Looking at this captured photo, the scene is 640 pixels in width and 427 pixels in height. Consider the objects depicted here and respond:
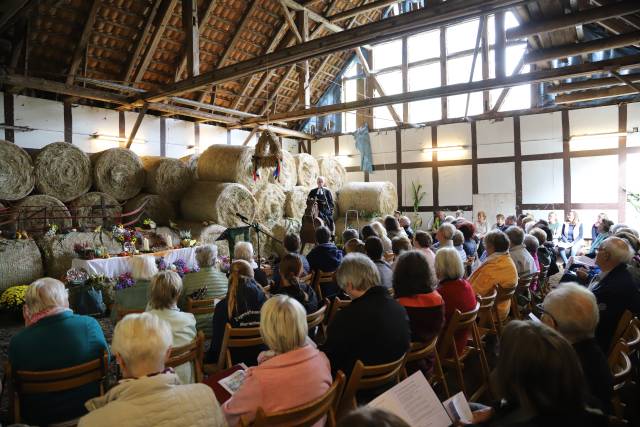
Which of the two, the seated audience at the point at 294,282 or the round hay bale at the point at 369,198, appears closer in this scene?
the seated audience at the point at 294,282

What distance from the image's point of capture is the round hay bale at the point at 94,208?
7.89m

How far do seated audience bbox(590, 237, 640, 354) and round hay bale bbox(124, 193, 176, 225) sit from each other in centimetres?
783

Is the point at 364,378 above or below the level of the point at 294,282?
below

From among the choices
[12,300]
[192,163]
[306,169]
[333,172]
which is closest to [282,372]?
[12,300]

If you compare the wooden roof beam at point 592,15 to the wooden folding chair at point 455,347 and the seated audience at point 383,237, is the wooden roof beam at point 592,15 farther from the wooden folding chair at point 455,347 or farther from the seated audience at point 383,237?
the wooden folding chair at point 455,347

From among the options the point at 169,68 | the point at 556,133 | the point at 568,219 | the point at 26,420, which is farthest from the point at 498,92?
the point at 26,420

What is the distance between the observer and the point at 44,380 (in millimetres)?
2014

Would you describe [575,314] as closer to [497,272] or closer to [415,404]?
[415,404]

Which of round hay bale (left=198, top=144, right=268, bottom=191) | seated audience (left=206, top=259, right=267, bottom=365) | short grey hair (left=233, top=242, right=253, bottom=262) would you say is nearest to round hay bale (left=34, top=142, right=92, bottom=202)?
round hay bale (left=198, top=144, right=268, bottom=191)

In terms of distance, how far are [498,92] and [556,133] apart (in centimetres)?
202

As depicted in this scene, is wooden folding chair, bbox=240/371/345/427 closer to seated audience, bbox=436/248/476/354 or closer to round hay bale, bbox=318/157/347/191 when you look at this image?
seated audience, bbox=436/248/476/354

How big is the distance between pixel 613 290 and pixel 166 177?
331 inches

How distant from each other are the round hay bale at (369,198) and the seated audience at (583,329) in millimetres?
10359

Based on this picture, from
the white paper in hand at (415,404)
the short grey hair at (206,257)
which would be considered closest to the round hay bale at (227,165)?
the short grey hair at (206,257)
